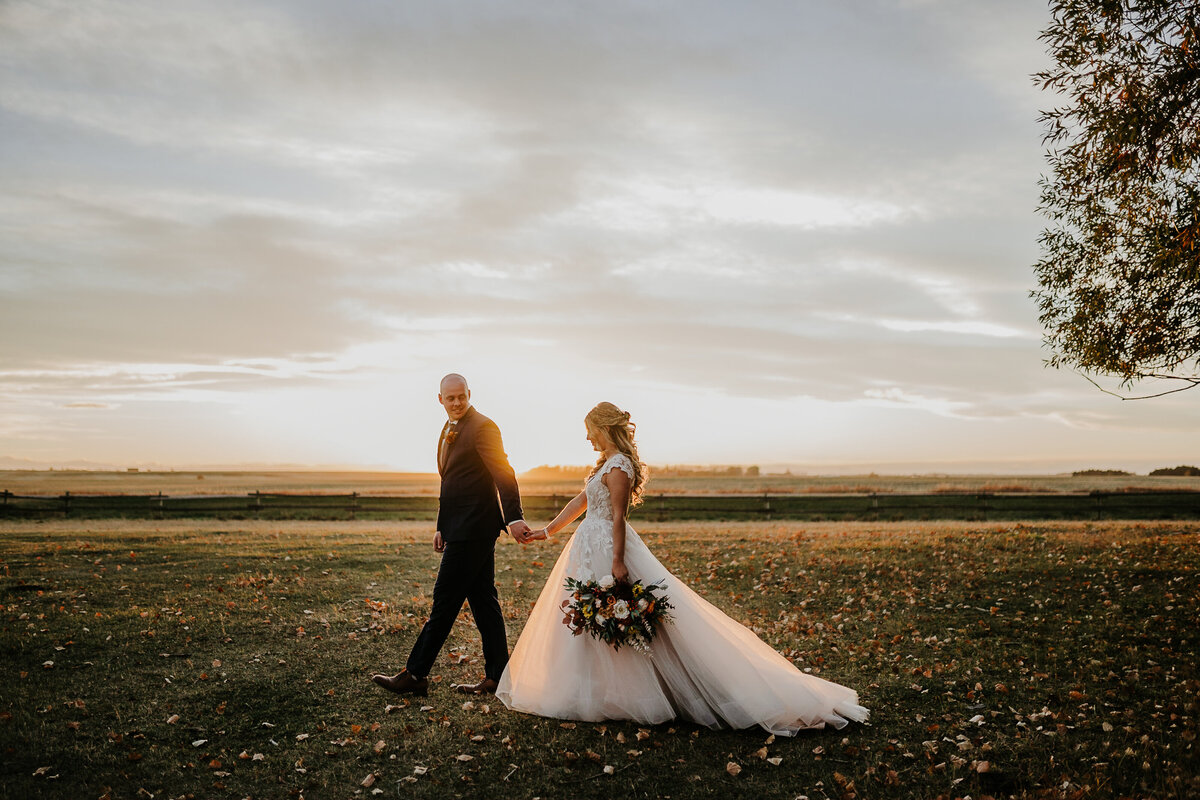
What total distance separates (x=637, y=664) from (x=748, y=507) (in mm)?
26538

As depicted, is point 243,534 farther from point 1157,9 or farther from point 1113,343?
point 1157,9

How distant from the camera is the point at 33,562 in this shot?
15438 mm

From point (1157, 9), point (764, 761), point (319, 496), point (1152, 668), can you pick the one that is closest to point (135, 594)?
point (764, 761)

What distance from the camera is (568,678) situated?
6.84 metres

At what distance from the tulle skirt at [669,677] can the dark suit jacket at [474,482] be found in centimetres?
104

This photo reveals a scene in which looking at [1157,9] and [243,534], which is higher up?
[1157,9]

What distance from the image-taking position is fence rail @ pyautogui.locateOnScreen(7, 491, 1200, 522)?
29.9m

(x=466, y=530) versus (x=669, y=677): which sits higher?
(x=466, y=530)

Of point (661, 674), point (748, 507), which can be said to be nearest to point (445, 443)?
point (661, 674)

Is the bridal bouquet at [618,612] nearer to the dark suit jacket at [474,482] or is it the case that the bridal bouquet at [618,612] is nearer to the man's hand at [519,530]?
the man's hand at [519,530]

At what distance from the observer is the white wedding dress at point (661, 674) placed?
664cm

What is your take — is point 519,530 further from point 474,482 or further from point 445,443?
point 445,443

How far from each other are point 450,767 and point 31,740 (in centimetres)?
373

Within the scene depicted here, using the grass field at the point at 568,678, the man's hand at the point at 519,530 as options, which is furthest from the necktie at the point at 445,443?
the grass field at the point at 568,678
